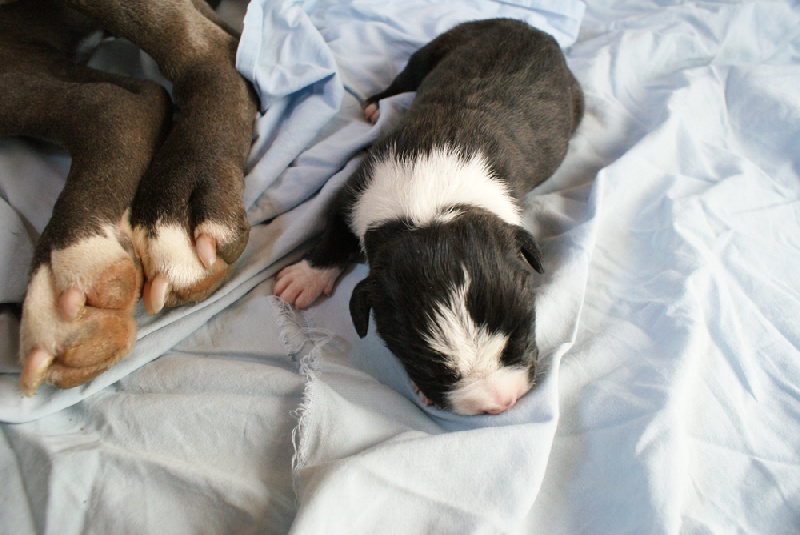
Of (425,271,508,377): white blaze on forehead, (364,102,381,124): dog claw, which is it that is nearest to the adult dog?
(364,102,381,124): dog claw

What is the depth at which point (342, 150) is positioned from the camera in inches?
92.7

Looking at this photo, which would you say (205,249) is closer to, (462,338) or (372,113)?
(462,338)

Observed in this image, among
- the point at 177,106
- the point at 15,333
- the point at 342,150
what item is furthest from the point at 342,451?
the point at 177,106

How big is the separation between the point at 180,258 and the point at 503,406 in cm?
103

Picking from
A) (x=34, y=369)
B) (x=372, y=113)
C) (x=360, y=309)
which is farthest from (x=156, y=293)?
(x=372, y=113)

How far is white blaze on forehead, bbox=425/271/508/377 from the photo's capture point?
1507 millimetres

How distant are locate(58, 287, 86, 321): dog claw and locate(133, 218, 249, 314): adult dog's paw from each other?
0.77 feet

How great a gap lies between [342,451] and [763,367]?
4.57 feet

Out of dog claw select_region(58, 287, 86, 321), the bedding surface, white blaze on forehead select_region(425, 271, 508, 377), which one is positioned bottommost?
the bedding surface

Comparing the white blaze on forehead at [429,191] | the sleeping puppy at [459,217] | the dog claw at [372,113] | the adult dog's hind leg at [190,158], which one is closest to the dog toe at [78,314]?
the adult dog's hind leg at [190,158]

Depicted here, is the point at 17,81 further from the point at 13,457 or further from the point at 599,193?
the point at 599,193

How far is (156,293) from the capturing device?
1553 millimetres

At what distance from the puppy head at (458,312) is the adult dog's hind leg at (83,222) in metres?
0.67

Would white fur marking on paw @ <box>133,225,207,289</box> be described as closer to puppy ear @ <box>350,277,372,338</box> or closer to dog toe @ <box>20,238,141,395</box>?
dog toe @ <box>20,238,141,395</box>
